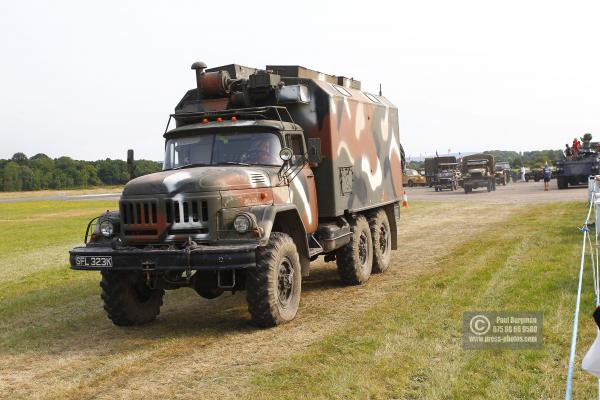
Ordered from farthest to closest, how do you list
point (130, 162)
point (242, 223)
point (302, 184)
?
point (130, 162)
point (302, 184)
point (242, 223)

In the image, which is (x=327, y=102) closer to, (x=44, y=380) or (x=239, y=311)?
(x=239, y=311)

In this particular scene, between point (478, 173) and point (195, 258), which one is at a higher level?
point (478, 173)

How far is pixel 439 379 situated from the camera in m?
5.52

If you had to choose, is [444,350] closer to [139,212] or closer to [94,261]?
[139,212]

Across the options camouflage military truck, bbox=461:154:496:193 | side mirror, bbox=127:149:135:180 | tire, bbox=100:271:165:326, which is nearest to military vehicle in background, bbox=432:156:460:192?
camouflage military truck, bbox=461:154:496:193

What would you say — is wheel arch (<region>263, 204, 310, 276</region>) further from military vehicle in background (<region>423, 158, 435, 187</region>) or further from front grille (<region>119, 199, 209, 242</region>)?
military vehicle in background (<region>423, 158, 435, 187</region>)

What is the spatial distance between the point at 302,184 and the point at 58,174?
89760 mm

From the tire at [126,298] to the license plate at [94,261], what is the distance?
389mm

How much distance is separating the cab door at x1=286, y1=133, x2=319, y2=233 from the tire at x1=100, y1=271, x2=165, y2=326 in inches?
91.3

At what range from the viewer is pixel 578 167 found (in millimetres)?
35906

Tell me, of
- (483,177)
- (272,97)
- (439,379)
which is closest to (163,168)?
(272,97)

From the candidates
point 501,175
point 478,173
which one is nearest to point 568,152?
point 478,173

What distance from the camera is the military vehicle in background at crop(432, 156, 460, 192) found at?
4562cm

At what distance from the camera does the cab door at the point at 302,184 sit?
8875 mm
